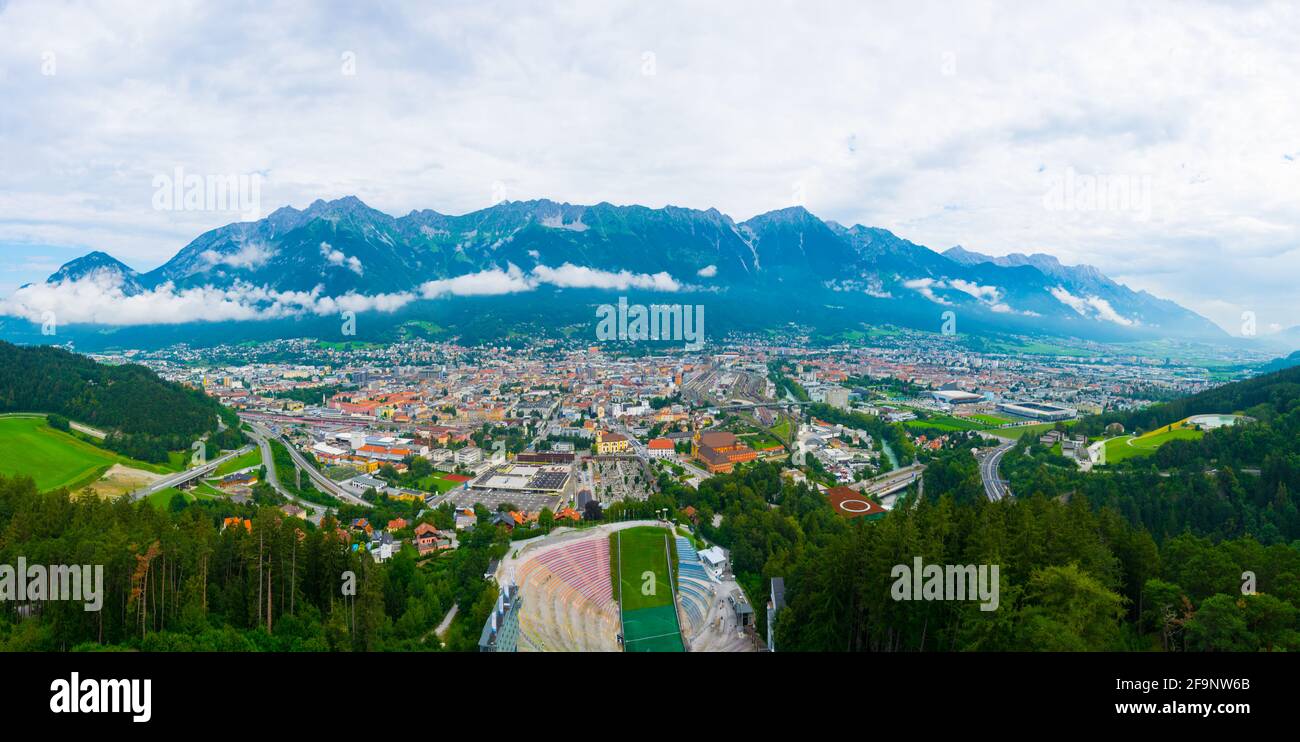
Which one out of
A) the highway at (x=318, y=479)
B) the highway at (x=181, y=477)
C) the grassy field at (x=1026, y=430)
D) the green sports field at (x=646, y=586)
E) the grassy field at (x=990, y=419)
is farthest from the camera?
the grassy field at (x=990, y=419)

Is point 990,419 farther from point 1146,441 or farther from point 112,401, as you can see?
point 112,401

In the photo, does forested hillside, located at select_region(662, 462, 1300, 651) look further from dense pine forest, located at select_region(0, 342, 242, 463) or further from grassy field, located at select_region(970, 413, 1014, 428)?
grassy field, located at select_region(970, 413, 1014, 428)

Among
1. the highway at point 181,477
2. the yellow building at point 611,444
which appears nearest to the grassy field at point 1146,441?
the yellow building at point 611,444

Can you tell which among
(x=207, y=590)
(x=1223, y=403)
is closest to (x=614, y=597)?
(x=207, y=590)

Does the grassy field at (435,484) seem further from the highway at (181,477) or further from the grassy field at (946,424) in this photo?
the grassy field at (946,424)
